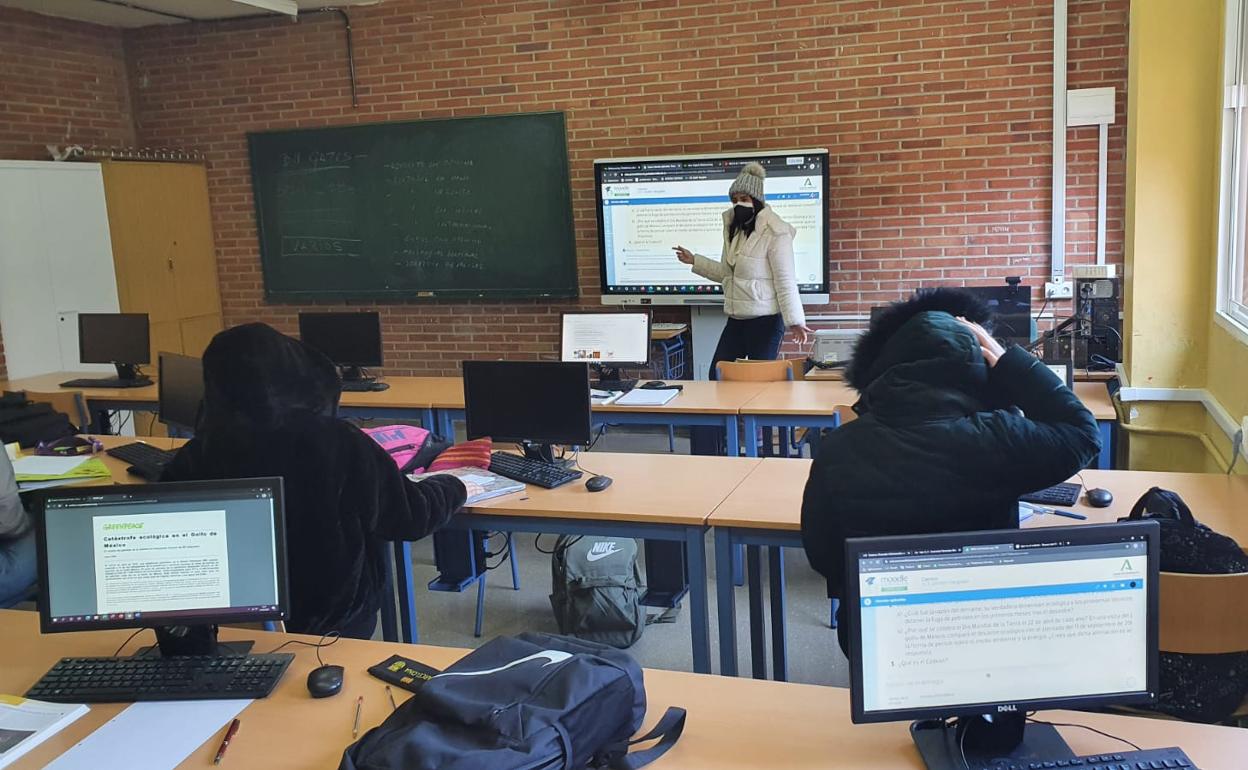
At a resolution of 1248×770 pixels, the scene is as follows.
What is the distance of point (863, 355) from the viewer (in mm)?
2150

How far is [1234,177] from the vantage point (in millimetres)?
3471

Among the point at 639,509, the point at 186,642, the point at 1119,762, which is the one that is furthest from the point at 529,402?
the point at 1119,762

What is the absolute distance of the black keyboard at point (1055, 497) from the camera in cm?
273

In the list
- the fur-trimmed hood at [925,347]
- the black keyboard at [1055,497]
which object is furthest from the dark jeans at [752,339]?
the fur-trimmed hood at [925,347]

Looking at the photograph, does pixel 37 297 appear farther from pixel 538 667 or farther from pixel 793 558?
pixel 538 667

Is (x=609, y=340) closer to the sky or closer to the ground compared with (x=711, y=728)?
closer to the sky

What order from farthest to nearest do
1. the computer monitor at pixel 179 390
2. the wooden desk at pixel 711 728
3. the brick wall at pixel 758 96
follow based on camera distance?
the brick wall at pixel 758 96 → the computer monitor at pixel 179 390 → the wooden desk at pixel 711 728

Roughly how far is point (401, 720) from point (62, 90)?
22.8 ft

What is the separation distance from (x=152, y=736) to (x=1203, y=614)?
191 centimetres

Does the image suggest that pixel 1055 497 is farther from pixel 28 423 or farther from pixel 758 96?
pixel 28 423

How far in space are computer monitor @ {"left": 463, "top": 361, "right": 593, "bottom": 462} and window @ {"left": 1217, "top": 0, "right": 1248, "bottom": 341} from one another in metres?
2.15

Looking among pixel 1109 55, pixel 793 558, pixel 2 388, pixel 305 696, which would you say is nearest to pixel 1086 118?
pixel 1109 55

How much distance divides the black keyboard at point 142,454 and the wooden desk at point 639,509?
1.14 metres

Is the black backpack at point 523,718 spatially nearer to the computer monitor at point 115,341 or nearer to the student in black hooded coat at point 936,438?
the student in black hooded coat at point 936,438
